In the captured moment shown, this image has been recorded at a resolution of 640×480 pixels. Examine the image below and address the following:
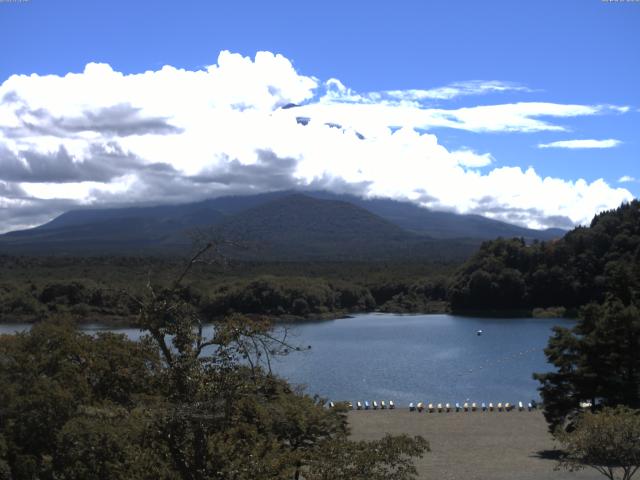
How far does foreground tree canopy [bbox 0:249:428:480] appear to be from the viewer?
8.26 m

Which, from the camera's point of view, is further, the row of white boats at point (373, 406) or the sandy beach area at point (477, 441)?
the row of white boats at point (373, 406)

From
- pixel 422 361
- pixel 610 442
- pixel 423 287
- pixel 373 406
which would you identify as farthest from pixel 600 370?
pixel 423 287

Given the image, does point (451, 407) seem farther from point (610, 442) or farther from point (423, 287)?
point (423, 287)

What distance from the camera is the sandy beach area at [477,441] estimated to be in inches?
803

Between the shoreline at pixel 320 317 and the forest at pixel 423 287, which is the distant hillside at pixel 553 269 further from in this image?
the shoreline at pixel 320 317

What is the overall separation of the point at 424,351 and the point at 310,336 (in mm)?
14892

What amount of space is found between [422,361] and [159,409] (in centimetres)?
4169

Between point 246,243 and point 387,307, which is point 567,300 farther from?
point 246,243

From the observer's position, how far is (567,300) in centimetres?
8188

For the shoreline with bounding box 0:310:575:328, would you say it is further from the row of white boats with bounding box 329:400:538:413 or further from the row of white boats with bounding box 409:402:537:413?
the row of white boats with bounding box 409:402:537:413

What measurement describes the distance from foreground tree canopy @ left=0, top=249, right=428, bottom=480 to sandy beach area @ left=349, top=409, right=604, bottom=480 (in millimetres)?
9531

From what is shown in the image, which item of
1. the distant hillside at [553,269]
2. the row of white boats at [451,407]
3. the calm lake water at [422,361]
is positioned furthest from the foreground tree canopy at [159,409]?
the distant hillside at [553,269]

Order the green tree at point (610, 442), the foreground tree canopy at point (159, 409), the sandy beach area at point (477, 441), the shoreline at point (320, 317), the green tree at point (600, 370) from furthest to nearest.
Answer: the shoreline at point (320, 317)
the green tree at point (600, 370)
the sandy beach area at point (477, 441)
the green tree at point (610, 442)
the foreground tree canopy at point (159, 409)

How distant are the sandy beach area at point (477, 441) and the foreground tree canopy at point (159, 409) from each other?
953cm
